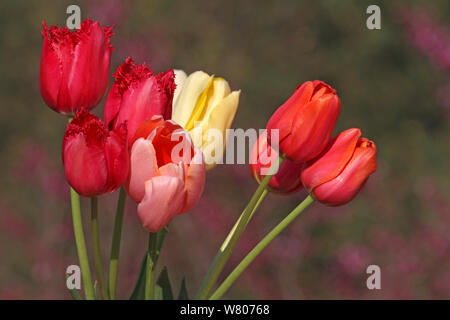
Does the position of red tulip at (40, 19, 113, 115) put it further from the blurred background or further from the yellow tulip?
the blurred background

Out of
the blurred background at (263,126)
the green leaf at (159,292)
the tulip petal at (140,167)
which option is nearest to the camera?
the tulip petal at (140,167)

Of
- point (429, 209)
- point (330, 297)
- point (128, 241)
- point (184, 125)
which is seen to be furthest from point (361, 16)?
point (184, 125)

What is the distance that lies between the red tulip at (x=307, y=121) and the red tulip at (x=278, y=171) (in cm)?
3

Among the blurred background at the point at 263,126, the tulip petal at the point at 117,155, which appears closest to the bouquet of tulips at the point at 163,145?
the tulip petal at the point at 117,155

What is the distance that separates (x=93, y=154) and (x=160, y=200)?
0.19ft

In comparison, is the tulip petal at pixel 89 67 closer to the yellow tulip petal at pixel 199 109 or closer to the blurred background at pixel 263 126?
the yellow tulip petal at pixel 199 109

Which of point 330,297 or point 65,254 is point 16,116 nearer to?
point 65,254

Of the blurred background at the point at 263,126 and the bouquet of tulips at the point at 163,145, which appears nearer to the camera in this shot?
the bouquet of tulips at the point at 163,145

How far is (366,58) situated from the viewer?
2.68 meters

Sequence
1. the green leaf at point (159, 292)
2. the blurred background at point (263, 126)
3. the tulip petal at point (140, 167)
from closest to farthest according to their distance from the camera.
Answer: the tulip petal at point (140, 167), the green leaf at point (159, 292), the blurred background at point (263, 126)

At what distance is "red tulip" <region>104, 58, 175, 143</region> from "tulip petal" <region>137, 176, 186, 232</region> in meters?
0.04

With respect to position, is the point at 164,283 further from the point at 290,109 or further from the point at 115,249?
the point at 290,109

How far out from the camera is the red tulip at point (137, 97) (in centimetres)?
44
